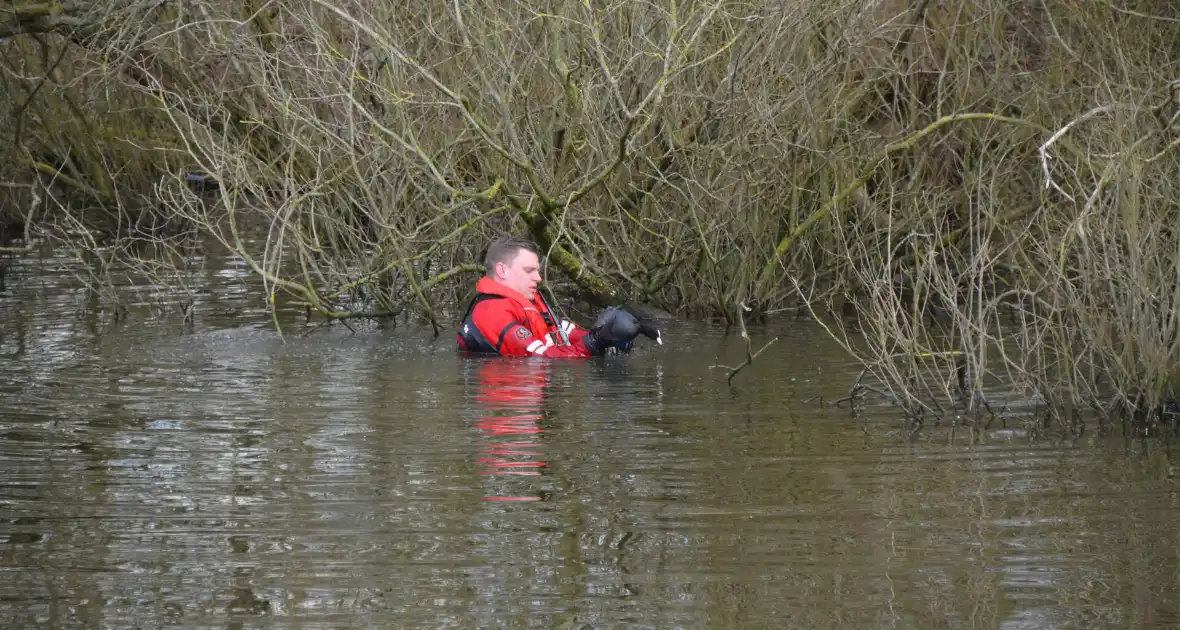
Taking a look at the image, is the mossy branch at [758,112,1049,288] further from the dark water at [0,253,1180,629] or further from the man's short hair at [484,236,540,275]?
the man's short hair at [484,236,540,275]

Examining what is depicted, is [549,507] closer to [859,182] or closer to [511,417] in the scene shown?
[511,417]

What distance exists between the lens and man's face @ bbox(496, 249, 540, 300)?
11.0 m

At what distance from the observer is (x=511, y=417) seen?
8922mm

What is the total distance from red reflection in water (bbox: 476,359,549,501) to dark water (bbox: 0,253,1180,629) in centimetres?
3

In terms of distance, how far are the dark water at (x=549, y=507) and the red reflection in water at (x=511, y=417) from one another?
28 millimetres

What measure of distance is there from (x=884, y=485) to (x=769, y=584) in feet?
5.55

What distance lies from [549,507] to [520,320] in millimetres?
4823

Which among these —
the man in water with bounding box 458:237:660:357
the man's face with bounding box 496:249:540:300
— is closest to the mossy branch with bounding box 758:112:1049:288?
the man in water with bounding box 458:237:660:357

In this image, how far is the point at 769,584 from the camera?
536 cm

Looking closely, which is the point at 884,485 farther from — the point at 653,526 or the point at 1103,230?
the point at 1103,230

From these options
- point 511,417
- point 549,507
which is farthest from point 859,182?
point 549,507

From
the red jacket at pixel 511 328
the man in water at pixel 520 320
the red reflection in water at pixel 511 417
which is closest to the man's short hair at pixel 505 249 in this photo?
the man in water at pixel 520 320

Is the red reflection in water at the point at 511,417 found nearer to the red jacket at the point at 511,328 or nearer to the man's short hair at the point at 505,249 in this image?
the red jacket at the point at 511,328

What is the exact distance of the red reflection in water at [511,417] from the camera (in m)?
7.44
